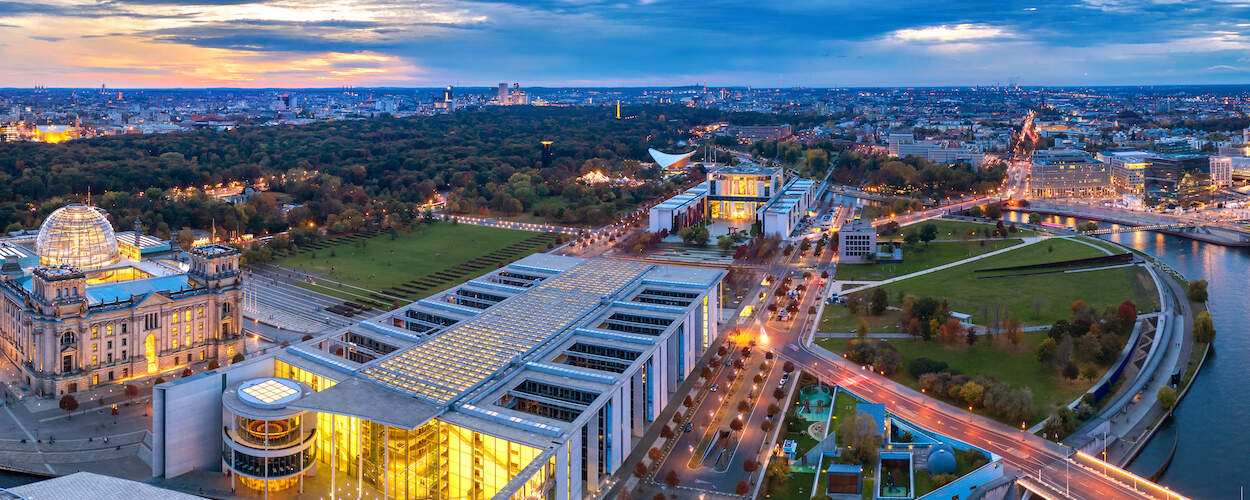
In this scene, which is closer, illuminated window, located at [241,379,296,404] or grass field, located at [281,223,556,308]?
illuminated window, located at [241,379,296,404]

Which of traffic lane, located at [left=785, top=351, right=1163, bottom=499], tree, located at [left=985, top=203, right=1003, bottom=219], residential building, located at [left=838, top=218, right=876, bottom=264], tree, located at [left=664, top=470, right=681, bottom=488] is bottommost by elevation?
tree, located at [left=664, top=470, right=681, bottom=488]

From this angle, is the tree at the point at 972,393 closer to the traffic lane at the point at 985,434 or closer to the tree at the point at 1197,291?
the traffic lane at the point at 985,434

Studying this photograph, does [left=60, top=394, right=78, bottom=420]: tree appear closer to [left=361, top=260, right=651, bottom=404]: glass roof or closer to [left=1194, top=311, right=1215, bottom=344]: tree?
[left=361, top=260, right=651, bottom=404]: glass roof

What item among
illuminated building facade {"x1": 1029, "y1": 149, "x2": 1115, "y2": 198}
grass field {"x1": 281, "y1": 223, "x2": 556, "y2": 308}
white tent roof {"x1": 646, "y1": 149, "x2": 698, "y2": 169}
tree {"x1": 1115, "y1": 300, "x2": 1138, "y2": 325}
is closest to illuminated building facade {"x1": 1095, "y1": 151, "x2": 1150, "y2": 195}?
illuminated building facade {"x1": 1029, "y1": 149, "x2": 1115, "y2": 198}

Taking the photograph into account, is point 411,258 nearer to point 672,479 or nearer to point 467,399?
point 467,399

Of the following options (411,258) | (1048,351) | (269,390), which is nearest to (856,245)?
(1048,351)

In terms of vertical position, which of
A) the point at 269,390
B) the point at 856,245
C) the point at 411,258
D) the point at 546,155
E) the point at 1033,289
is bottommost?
the point at 269,390
